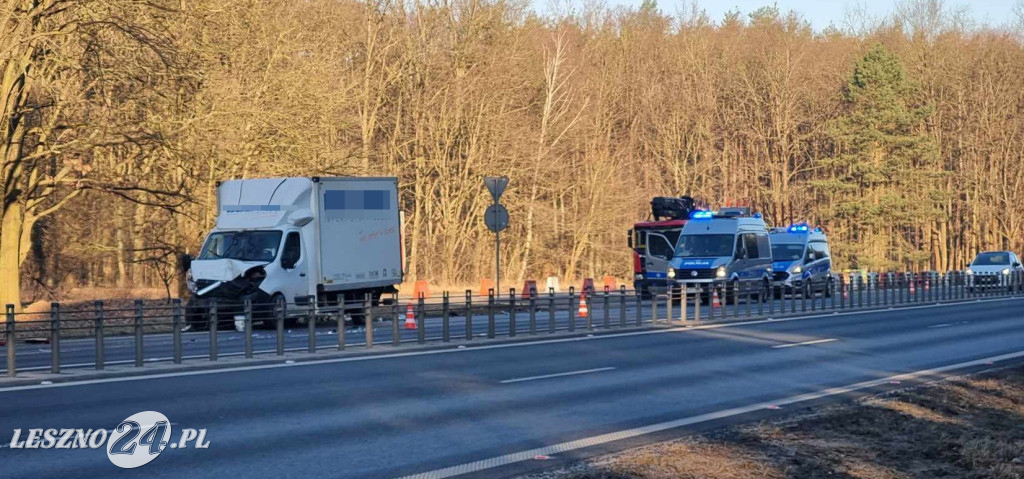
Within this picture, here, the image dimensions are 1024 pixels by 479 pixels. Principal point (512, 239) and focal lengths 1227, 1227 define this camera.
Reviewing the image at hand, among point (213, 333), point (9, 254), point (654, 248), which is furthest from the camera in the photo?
point (654, 248)

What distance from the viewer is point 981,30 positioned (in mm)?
75500

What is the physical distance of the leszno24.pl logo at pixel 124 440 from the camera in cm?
1008

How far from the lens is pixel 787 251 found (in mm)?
43625

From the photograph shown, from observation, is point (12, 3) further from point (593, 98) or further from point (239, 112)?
point (593, 98)

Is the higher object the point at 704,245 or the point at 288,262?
the point at 704,245

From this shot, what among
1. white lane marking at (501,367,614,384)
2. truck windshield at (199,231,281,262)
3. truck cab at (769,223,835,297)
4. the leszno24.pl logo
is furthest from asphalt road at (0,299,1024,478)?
truck cab at (769,223,835,297)

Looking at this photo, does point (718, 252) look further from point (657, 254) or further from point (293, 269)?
point (293, 269)

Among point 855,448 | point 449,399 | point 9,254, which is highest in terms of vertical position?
point 9,254

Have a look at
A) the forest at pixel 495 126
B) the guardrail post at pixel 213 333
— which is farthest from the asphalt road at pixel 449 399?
the forest at pixel 495 126

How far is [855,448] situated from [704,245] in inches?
1107

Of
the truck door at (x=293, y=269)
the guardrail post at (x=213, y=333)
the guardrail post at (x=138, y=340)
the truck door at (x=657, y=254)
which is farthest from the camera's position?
the truck door at (x=657, y=254)


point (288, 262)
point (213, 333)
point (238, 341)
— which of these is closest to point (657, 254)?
point (288, 262)

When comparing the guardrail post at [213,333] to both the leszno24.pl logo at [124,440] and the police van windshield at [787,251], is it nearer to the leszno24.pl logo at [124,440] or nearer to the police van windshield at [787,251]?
the leszno24.pl logo at [124,440]

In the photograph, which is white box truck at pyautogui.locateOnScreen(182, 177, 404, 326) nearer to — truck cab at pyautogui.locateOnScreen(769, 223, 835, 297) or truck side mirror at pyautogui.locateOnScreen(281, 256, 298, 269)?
truck side mirror at pyautogui.locateOnScreen(281, 256, 298, 269)
